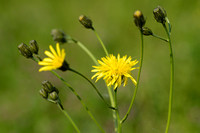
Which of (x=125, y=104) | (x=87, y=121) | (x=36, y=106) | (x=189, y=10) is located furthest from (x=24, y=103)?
(x=189, y=10)

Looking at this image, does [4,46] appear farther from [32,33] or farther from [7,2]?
[7,2]

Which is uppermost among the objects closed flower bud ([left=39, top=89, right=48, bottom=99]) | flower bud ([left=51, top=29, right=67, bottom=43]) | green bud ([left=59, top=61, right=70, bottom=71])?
flower bud ([left=51, top=29, right=67, bottom=43])

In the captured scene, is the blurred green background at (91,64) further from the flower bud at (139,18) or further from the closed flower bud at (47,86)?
the flower bud at (139,18)

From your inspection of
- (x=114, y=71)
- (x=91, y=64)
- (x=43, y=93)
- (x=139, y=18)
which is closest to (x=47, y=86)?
(x=43, y=93)

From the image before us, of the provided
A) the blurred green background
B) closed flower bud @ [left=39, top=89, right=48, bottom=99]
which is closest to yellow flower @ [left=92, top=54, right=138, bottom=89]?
closed flower bud @ [left=39, top=89, right=48, bottom=99]

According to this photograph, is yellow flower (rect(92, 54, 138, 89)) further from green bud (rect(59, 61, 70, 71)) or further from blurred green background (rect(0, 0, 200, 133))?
blurred green background (rect(0, 0, 200, 133))

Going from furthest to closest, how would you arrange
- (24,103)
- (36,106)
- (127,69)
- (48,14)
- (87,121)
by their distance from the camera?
(48,14)
(24,103)
(36,106)
(87,121)
(127,69)

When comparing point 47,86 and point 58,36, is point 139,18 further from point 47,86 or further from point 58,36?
point 47,86

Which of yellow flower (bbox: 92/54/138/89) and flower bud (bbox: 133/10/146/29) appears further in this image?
yellow flower (bbox: 92/54/138/89)
